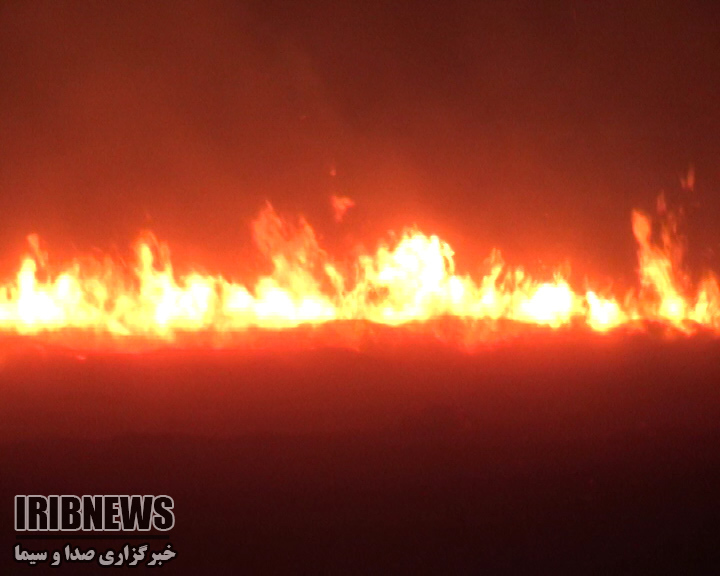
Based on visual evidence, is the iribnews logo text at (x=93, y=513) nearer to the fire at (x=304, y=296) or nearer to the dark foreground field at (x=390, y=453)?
the dark foreground field at (x=390, y=453)

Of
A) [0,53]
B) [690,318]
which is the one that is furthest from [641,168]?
[0,53]

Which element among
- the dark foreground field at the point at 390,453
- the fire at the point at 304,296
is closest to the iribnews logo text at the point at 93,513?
the dark foreground field at the point at 390,453

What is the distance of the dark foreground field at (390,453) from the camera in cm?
638

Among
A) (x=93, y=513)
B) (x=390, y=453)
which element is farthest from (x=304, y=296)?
(x=93, y=513)

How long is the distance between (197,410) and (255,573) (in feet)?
5.01

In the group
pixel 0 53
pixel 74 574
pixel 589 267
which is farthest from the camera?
pixel 589 267

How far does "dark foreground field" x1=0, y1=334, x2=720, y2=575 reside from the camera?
6375 mm

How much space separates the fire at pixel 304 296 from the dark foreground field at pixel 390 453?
0.54 meters

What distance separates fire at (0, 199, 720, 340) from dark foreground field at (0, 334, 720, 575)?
0.54m

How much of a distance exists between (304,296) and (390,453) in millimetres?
2027

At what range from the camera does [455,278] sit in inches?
355

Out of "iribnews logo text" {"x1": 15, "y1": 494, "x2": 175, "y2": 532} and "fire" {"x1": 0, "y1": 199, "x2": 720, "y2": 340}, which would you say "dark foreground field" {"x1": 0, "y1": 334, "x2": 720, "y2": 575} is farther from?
"fire" {"x1": 0, "y1": 199, "x2": 720, "y2": 340}

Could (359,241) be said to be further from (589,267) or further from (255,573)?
(255,573)

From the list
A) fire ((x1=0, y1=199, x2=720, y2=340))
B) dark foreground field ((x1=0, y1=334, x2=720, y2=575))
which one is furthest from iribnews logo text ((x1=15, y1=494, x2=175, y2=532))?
fire ((x1=0, y1=199, x2=720, y2=340))
